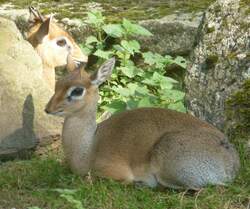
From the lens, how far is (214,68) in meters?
7.72

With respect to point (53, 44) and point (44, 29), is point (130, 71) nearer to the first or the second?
point (53, 44)

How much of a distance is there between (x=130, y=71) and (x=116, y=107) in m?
0.86

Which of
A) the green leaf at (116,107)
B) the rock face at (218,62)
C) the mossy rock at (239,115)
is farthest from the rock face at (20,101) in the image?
the mossy rock at (239,115)

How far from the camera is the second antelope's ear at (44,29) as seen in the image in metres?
9.06

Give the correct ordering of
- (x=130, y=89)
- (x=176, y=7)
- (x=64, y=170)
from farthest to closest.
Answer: (x=176, y=7), (x=130, y=89), (x=64, y=170)

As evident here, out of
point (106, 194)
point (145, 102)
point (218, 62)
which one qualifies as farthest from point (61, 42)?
point (106, 194)

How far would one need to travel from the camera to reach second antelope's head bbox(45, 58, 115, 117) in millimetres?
6898

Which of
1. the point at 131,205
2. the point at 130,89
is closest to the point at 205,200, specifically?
the point at 131,205

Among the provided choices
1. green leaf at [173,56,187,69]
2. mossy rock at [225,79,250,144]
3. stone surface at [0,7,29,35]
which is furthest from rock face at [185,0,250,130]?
stone surface at [0,7,29,35]

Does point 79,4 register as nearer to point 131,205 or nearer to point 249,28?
point 249,28

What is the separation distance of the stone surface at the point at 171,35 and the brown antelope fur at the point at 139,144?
2.94 m

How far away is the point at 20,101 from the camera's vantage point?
25.7 feet

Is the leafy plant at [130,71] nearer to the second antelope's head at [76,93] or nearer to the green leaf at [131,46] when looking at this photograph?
the green leaf at [131,46]

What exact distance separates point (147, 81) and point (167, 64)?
0.77 metres
